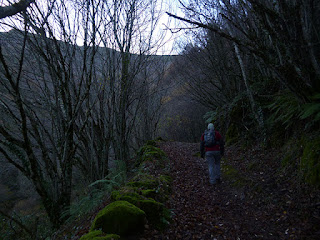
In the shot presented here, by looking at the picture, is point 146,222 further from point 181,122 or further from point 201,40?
point 181,122

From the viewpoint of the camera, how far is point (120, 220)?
2932 millimetres

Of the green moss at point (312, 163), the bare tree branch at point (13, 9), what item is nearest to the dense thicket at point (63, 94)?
the bare tree branch at point (13, 9)

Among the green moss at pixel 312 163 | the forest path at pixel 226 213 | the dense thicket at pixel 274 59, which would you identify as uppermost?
the dense thicket at pixel 274 59

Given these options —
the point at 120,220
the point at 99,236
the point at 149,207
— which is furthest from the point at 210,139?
the point at 99,236

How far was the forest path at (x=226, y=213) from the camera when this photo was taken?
10.8 ft

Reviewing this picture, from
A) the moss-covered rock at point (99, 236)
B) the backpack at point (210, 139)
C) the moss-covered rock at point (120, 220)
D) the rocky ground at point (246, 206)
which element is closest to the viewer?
the moss-covered rock at point (99, 236)

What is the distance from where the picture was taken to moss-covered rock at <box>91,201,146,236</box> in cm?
289

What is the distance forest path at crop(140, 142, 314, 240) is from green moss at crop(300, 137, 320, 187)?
1.99ft

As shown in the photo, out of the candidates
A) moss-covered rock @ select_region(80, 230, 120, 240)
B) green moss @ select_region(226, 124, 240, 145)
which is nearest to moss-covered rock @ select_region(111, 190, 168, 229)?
moss-covered rock @ select_region(80, 230, 120, 240)

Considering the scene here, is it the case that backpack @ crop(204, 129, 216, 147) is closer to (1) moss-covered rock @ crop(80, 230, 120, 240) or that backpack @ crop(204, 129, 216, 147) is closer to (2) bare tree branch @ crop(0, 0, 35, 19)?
(1) moss-covered rock @ crop(80, 230, 120, 240)

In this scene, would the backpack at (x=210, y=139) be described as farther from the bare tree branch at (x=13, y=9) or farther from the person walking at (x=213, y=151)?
the bare tree branch at (x=13, y=9)

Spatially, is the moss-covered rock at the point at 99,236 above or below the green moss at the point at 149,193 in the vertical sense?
above

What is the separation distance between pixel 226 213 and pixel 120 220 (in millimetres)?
2323

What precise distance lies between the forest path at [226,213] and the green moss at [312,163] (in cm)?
61
